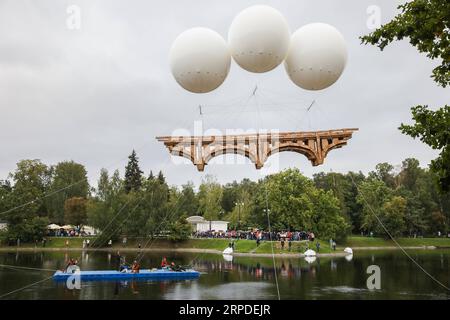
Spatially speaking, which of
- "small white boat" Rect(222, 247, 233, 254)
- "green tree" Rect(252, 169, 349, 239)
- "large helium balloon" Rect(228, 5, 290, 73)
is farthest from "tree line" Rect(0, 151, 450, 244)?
"large helium balloon" Rect(228, 5, 290, 73)

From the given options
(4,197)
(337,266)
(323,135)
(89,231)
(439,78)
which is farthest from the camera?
(89,231)

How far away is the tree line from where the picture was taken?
40.8 m

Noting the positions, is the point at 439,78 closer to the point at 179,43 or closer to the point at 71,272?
the point at 179,43

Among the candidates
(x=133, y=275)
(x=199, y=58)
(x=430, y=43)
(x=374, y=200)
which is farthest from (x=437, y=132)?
(x=374, y=200)

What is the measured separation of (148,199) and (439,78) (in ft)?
129

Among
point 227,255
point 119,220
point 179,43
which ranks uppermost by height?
point 179,43

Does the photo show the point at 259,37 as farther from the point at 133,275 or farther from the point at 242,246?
the point at 242,246

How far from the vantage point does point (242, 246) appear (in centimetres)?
4012

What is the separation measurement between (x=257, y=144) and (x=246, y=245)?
110 feet

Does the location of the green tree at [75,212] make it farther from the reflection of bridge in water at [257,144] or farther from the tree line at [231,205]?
the reflection of bridge in water at [257,144]

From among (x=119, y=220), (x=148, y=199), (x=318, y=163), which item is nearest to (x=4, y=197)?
(x=119, y=220)

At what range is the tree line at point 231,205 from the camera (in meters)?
40.8
